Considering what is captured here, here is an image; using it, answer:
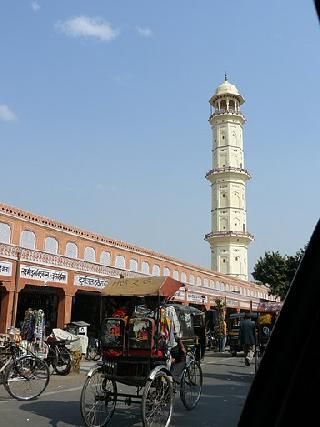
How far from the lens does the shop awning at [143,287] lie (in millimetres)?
8060

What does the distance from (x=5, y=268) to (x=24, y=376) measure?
11161 millimetres

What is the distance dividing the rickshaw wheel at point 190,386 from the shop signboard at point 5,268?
1255cm

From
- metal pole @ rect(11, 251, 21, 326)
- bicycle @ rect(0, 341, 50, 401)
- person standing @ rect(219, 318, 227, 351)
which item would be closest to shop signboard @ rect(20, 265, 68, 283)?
metal pole @ rect(11, 251, 21, 326)

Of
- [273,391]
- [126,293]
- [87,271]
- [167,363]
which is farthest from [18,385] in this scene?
[87,271]

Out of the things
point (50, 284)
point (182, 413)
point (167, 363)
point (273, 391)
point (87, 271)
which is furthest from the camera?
point (87, 271)

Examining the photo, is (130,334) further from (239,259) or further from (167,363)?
(239,259)

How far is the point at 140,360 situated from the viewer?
23.3 feet

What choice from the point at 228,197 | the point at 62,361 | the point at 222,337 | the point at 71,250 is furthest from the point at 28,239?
the point at 228,197

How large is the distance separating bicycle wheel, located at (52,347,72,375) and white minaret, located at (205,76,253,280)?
4331 cm

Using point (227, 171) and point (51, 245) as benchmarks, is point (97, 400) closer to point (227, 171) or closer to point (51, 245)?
point (51, 245)

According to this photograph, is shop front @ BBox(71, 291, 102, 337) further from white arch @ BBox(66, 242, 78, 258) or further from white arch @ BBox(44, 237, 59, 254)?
white arch @ BBox(44, 237, 59, 254)

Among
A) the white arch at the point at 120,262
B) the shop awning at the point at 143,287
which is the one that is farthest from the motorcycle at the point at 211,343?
the shop awning at the point at 143,287

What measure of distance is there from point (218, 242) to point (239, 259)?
3312mm

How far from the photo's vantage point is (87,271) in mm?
23891
